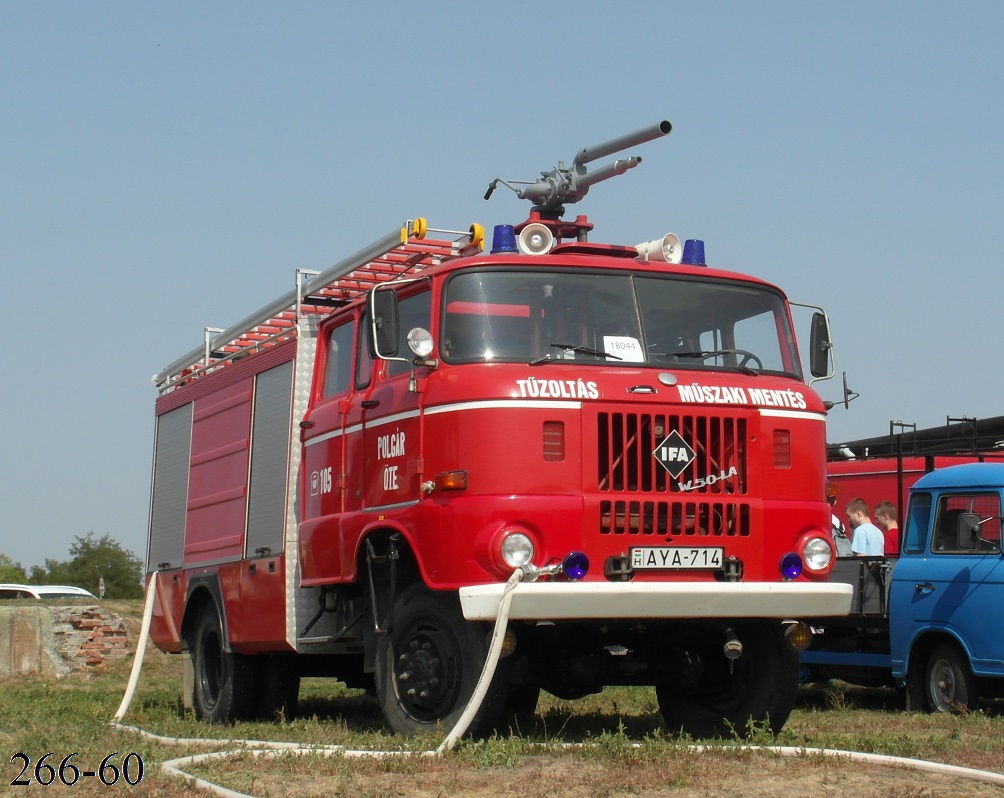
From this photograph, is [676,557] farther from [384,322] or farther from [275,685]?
[275,685]

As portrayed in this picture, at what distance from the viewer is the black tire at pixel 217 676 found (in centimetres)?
1177

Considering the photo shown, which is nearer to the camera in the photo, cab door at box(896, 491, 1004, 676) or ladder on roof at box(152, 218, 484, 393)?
ladder on roof at box(152, 218, 484, 393)

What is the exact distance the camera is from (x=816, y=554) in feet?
29.3

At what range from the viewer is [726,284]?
31.2 feet

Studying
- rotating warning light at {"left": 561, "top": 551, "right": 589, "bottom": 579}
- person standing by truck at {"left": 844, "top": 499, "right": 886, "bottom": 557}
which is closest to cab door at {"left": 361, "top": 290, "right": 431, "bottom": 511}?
rotating warning light at {"left": 561, "top": 551, "right": 589, "bottom": 579}

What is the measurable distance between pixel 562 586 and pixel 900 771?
195 centimetres

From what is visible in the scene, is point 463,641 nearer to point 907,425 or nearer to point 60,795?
point 60,795

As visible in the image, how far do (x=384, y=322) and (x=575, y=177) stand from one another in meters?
2.54

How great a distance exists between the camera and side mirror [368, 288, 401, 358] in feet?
28.9

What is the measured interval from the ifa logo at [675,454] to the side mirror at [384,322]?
168 centimetres

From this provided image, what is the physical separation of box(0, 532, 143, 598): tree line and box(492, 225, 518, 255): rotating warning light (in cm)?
7501

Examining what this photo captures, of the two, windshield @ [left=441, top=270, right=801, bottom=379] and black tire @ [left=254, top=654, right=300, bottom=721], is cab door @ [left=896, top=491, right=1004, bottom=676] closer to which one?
windshield @ [left=441, top=270, right=801, bottom=379]

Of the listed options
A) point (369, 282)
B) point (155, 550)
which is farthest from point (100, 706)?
point (369, 282)

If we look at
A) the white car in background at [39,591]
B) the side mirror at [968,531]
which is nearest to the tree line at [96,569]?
the white car in background at [39,591]
